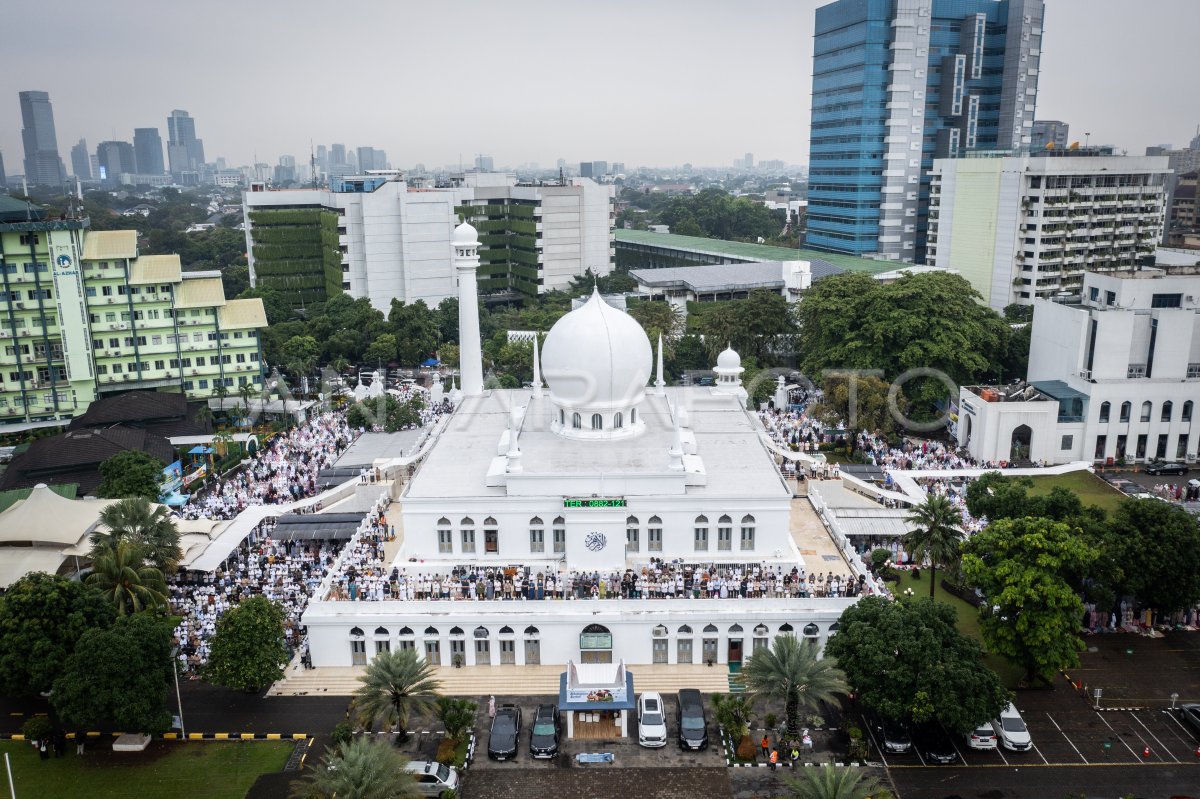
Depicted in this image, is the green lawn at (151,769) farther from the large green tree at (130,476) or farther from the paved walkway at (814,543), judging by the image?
the paved walkway at (814,543)

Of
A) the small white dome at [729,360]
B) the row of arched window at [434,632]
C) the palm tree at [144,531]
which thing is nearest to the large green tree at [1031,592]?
the row of arched window at [434,632]

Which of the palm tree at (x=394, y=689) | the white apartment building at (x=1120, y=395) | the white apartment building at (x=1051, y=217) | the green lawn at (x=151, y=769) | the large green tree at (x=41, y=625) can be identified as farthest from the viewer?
the white apartment building at (x=1051, y=217)

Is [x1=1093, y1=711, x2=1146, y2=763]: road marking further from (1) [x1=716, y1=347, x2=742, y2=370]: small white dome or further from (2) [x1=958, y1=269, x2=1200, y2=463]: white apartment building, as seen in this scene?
(1) [x1=716, y1=347, x2=742, y2=370]: small white dome

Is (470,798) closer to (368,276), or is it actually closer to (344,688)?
(344,688)

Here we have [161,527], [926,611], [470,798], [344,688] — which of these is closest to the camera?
[470,798]

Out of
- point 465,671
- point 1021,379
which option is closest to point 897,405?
point 1021,379

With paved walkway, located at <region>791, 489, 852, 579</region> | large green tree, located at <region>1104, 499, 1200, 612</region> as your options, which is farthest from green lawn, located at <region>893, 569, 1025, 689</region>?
large green tree, located at <region>1104, 499, 1200, 612</region>
